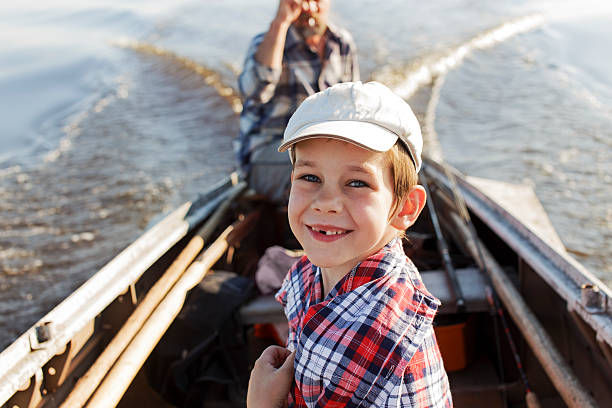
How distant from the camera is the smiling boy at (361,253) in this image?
3.93 feet

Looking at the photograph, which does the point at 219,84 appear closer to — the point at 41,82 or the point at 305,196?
the point at 41,82

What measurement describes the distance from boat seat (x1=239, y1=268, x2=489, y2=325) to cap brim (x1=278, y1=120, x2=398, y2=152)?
1297 mm

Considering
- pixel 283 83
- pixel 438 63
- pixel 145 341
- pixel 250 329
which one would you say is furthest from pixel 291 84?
pixel 438 63

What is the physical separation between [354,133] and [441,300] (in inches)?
A: 52.9

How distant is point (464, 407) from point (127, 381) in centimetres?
132

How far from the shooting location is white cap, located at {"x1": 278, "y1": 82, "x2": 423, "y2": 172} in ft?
4.04

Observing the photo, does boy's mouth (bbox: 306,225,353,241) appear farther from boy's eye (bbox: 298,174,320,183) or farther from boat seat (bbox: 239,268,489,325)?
boat seat (bbox: 239,268,489,325)

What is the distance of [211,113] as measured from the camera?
938 centimetres

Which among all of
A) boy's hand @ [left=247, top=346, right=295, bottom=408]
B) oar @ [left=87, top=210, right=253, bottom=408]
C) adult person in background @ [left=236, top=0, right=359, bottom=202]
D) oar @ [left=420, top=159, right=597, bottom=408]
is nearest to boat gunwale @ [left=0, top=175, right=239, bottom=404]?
oar @ [left=87, top=210, right=253, bottom=408]

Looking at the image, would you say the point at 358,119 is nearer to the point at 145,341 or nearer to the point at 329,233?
the point at 329,233

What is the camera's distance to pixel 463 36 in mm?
12914

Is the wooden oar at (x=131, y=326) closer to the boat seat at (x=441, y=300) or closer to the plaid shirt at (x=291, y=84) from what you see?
the boat seat at (x=441, y=300)

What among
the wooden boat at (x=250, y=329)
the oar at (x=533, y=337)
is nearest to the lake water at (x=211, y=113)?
the wooden boat at (x=250, y=329)

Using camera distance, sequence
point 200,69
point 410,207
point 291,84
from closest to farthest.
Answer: point 410,207 < point 291,84 < point 200,69
